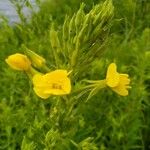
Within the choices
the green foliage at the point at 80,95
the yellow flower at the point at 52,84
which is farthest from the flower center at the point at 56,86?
the green foliage at the point at 80,95

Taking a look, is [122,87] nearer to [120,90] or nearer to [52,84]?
[120,90]

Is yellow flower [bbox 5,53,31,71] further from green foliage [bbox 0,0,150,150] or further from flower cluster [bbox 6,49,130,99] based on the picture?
green foliage [bbox 0,0,150,150]

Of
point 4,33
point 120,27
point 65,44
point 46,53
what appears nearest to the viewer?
point 65,44

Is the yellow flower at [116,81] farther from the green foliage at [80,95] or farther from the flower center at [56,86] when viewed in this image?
the flower center at [56,86]

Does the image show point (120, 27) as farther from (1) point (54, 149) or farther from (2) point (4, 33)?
(1) point (54, 149)

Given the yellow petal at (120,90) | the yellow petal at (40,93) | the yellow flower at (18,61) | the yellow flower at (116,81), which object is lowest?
the yellow petal at (40,93)

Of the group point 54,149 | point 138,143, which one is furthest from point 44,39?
point 54,149

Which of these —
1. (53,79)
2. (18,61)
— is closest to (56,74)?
(53,79)
